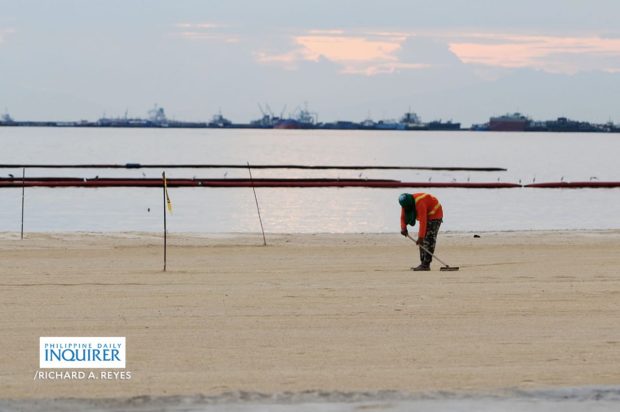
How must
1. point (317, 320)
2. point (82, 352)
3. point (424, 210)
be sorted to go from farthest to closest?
point (424, 210)
point (317, 320)
point (82, 352)

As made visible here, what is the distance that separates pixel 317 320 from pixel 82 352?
9.60ft

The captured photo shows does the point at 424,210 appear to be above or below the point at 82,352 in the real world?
above

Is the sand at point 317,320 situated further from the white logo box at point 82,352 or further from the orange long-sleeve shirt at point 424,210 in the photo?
the orange long-sleeve shirt at point 424,210

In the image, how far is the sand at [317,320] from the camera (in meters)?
10.3

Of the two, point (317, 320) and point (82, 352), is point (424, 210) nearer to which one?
point (317, 320)

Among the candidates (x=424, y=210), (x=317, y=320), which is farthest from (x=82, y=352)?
(x=424, y=210)

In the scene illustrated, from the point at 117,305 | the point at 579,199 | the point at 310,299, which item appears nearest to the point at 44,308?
the point at 117,305

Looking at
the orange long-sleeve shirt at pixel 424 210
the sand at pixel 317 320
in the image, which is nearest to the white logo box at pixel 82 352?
the sand at pixel 317 320

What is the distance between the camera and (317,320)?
13492 mm

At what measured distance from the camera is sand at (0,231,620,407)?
10.3 metres

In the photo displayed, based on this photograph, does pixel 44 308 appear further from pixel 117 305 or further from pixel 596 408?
pixel 596 408

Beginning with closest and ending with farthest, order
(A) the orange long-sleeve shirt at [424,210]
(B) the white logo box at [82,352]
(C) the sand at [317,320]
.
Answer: (C) the sand at [317,320], (B) the white logo box at [82,352], (A) the orange long-sleeve shirt at [424,210]

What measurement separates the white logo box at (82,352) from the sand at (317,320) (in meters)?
0.13

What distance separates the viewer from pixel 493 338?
12352 mm
